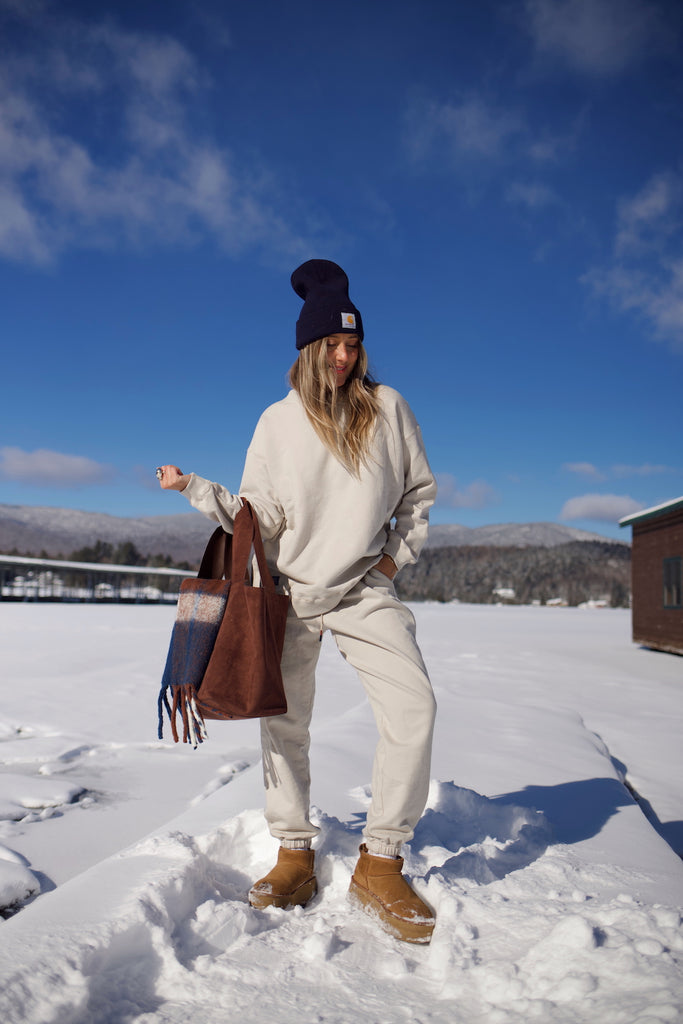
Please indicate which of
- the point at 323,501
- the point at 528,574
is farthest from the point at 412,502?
the point at 528,574

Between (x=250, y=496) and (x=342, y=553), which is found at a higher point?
(x=250, y=496)

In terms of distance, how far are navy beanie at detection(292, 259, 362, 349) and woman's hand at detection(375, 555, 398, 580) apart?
671 mm

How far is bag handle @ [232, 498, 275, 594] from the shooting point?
1893 mm

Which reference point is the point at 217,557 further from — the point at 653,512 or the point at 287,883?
the point at 653,512

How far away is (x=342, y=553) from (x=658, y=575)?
43.2 ft

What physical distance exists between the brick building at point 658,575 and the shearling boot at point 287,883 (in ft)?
39.4

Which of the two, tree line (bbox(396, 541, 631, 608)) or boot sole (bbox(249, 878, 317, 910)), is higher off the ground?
tree line (bbox(396, 541, 631, 608))

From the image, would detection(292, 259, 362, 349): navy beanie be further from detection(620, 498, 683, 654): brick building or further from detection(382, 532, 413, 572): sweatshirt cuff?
detection(620, 498, 683, 654): brick building

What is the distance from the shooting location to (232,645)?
1.82 meters

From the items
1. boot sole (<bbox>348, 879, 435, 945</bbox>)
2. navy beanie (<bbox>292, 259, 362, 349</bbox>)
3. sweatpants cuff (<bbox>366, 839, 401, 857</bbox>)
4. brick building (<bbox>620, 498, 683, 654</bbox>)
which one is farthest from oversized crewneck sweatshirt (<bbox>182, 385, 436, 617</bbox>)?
brick building (<bbox>620, 498, 683, 654</bbox>)

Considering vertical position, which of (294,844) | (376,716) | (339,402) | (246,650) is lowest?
(294,844)

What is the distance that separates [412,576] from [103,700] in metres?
50.5

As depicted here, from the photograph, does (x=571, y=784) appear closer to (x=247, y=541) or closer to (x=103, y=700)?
(x=247, y=541)

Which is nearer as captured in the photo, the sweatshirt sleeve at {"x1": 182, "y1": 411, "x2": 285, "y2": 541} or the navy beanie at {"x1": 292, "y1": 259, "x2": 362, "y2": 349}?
the sweatshirt sleeve at {"x1": 182, "y1": 411, "x2": 285, "y2": 541}
